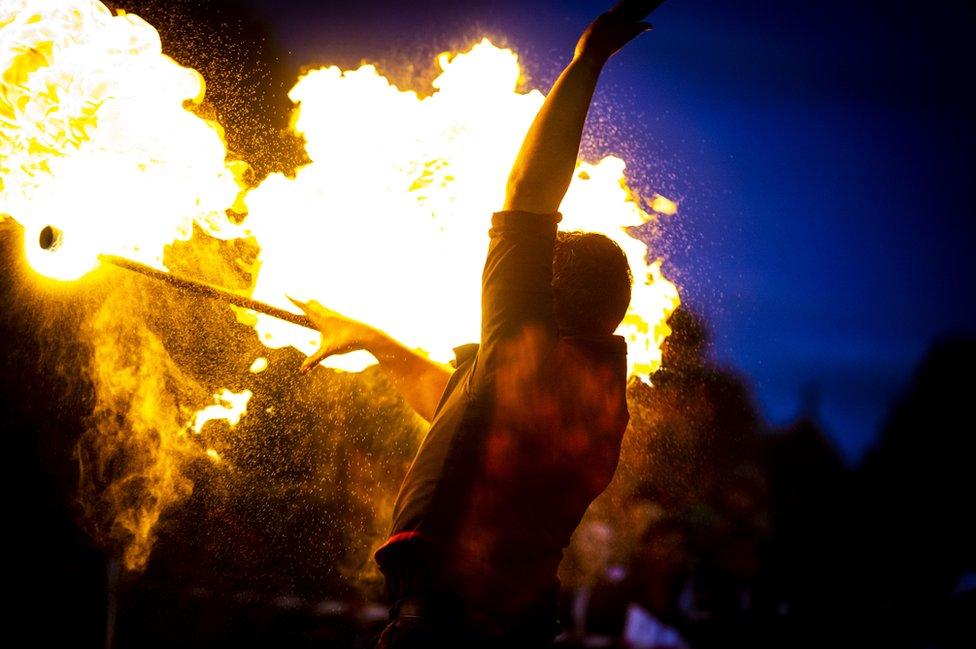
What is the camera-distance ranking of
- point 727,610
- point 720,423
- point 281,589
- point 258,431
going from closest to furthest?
point 727,610
point 258,431
point 281,589
point 720,423

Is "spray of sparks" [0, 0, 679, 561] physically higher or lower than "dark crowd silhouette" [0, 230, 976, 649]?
higher

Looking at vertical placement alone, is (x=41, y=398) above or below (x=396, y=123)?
below

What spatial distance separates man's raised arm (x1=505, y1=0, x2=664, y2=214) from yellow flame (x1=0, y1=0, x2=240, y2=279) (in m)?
2.38

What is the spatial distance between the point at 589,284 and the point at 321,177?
87.8 inches

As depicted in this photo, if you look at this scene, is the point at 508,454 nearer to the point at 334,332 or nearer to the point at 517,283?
the point at 517,283

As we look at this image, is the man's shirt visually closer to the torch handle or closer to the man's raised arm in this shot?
the man's raised arm

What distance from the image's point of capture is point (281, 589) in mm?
7316

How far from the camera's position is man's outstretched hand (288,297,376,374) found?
101 inches

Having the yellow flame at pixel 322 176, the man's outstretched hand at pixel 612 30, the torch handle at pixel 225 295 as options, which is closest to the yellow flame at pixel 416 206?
the yellow flame at pixel 322 176

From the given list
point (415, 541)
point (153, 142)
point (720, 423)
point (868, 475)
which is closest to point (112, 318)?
point (153, 142)

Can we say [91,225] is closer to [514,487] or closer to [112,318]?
[112,318]

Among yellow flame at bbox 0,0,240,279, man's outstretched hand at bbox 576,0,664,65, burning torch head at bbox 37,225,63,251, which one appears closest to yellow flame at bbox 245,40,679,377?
yellow flame at bbox 0,0,240,279

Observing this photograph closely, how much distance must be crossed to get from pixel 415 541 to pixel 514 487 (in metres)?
0.28

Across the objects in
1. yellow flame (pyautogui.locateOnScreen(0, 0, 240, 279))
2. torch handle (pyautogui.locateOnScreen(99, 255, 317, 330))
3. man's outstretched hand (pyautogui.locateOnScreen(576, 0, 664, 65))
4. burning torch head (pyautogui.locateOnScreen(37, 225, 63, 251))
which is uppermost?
yellow flame (pyautogui.locateOnScreen(0, 0, 240, 279))
